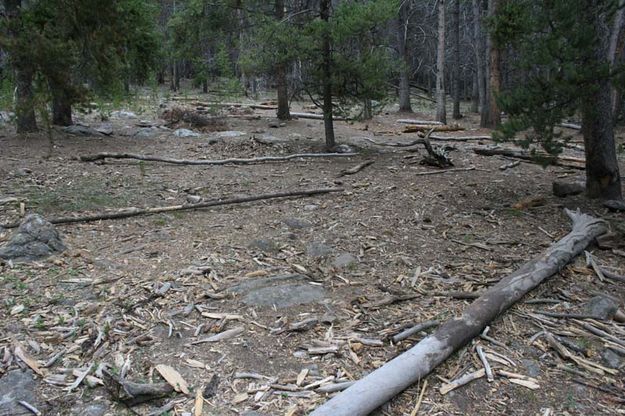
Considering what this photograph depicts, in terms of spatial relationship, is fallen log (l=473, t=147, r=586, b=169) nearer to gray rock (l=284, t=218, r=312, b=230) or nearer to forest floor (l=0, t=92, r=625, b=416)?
forest floor (l=0, t=92, r=625, b=416)

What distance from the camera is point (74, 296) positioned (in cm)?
465

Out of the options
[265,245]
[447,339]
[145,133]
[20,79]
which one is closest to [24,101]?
[20,79]

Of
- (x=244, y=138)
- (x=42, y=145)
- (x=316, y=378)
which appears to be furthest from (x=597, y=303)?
(x=42, y=145)

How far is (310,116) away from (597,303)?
1392cm

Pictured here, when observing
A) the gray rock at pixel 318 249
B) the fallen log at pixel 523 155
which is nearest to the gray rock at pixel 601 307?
the gray rock at pixel 318 249

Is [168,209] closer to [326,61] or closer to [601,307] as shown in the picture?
[326,61]

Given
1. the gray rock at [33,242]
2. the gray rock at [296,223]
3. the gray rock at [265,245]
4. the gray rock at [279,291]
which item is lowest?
the gray rock at [279,291]

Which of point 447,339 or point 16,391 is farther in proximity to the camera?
point 447,339

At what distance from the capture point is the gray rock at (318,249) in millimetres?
5809

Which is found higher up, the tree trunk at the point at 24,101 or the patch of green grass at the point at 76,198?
the tree trunk at the point at 24,101

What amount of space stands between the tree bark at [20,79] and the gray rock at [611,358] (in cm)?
969

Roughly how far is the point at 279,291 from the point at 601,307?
9.27 ft

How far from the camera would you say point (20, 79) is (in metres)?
11.1

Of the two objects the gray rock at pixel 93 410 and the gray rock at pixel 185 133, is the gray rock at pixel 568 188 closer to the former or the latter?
the gray rock at pixel 93 410
